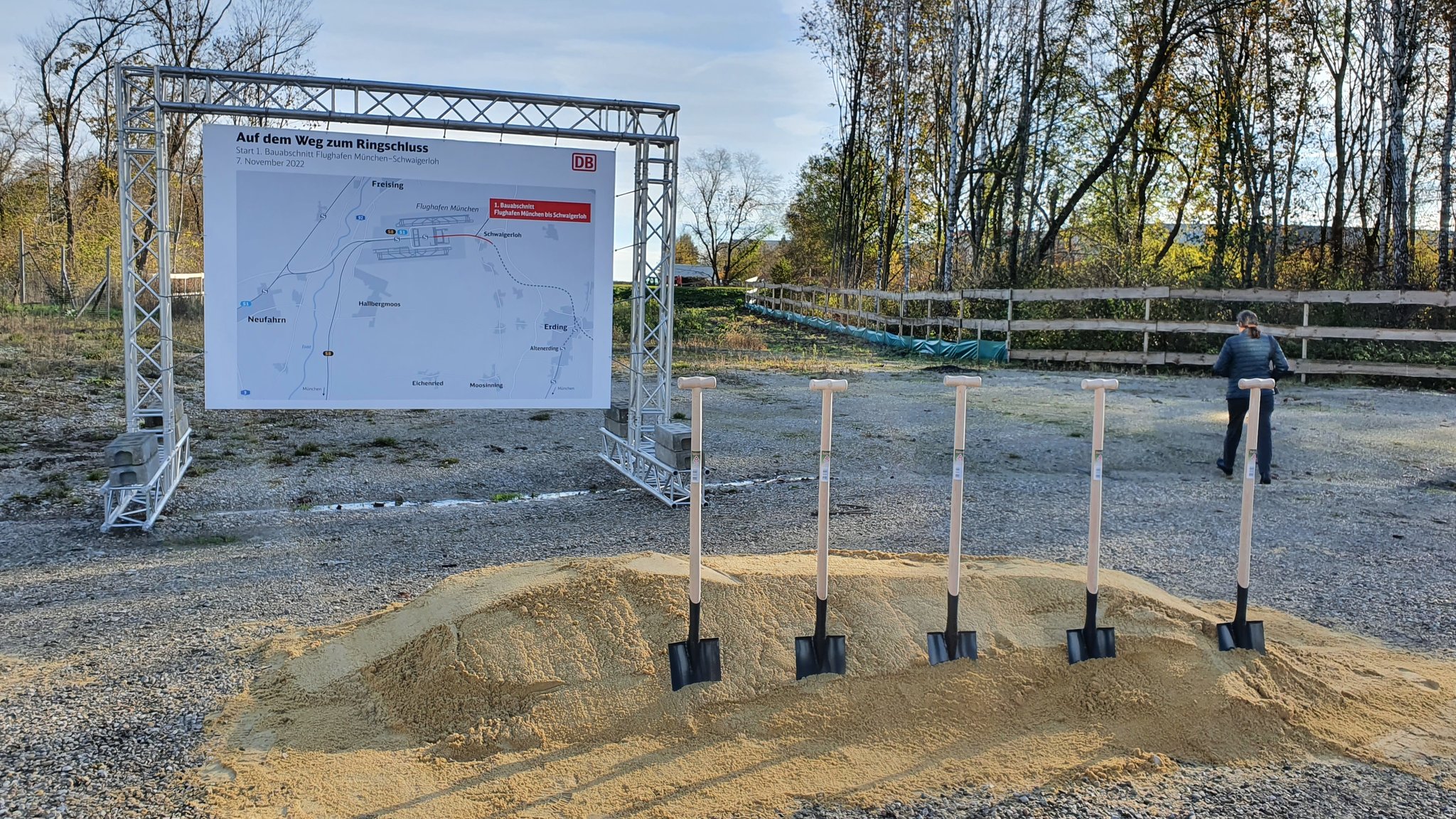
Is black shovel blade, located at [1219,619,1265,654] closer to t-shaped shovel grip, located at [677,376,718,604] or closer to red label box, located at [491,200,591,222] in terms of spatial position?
t-shaped shovel grip, located at [677,376,718,604]

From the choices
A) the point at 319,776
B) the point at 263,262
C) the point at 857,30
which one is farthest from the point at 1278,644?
the point at 857,30

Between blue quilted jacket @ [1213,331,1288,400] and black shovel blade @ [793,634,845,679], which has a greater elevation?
blue quilted jacket @ [1213,331,1288,400]

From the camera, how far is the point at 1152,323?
2095 centimetres

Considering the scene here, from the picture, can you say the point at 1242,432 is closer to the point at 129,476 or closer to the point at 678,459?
the point at 678,459

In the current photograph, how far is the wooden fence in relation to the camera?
61.1 feet

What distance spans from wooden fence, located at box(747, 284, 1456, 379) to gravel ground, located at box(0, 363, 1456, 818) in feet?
10.3

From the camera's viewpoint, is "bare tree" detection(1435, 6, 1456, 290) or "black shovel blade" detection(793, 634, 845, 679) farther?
"bare tree" detection(1435, 6, 1456, 290)

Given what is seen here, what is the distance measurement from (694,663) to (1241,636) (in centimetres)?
284

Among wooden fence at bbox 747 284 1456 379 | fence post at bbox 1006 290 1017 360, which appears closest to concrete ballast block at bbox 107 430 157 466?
wooden fence at bbox 747 284 1456 379

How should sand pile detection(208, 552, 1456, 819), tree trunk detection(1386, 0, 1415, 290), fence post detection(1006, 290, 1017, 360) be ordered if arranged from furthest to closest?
1. fence post detection(1006, 290, 1017, 360)
2. tree trunk detection(1386, 0, 1415, 290)
3. sand pile detection(208, 552, 1456, 819)

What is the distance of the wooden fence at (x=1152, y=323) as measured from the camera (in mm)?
18609

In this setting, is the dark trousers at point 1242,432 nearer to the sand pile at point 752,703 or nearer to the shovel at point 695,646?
the sand pile at point 752,703

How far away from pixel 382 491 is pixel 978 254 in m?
22.6

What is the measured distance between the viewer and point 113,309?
88.5 feet
